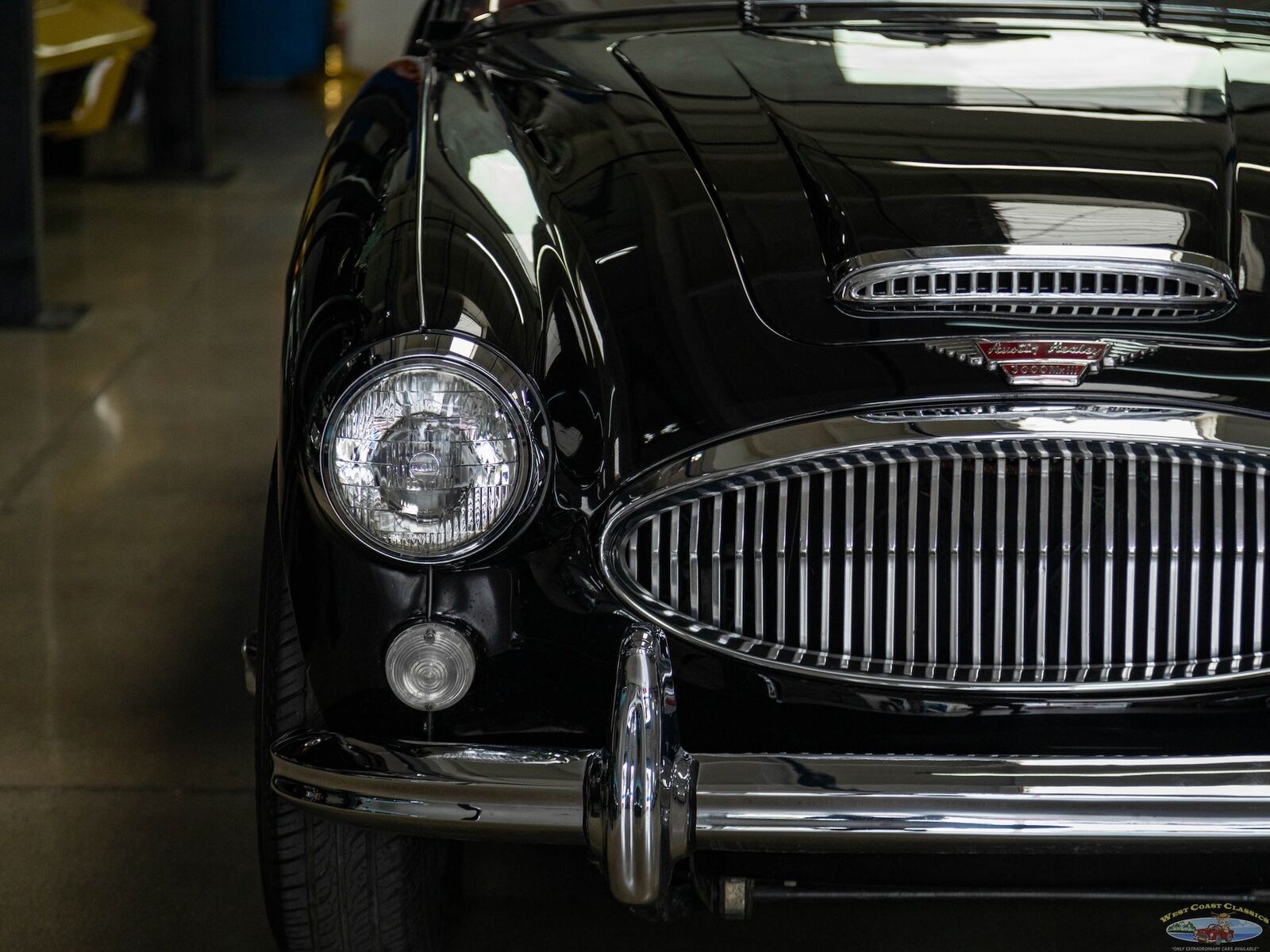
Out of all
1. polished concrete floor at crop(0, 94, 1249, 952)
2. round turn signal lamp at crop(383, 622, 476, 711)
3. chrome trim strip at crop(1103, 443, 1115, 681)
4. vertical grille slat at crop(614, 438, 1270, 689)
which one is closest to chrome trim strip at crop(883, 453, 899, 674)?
vertical grille slat at crop(614, 438, 1270, 689)

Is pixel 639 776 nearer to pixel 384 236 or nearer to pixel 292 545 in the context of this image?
pixel 292 545

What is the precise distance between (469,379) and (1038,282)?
0.62 metres

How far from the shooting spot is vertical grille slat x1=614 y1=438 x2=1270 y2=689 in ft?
5.06

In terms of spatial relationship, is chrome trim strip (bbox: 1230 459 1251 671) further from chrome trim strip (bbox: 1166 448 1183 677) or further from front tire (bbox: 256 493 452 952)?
front tire (bbox: 256 493 452 952)

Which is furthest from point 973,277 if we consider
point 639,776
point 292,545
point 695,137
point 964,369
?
point 292,545

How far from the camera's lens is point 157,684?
2738mm

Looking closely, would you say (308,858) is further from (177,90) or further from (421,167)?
(177,90)

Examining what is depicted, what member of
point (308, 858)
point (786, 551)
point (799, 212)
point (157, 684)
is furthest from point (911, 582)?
point (157, 684)

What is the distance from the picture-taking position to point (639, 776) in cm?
144

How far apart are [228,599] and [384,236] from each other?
5.06 feet

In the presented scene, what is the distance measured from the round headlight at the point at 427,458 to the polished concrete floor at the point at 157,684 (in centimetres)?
77

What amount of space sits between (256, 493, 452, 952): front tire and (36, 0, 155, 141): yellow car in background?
482 centimetres

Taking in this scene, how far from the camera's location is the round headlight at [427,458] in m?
1.53

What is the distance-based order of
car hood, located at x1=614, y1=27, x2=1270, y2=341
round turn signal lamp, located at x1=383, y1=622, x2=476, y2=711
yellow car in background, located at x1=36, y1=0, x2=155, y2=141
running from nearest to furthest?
round turn signal lamp, located at x1=383, y1=622, x2=476, y2=711 → car hood, located at x1=614, y1=27, x2=1270, y2=341 → yellow car in background, located at x1=36, y1=0, x2=155, y2=141
